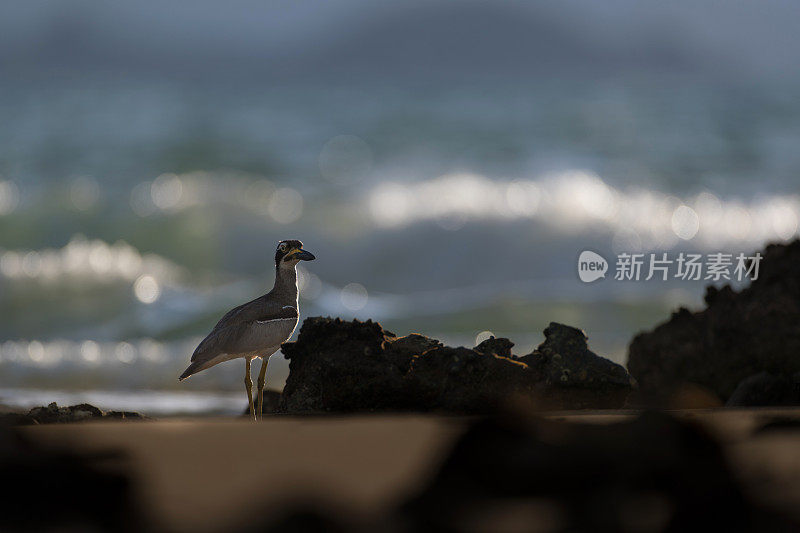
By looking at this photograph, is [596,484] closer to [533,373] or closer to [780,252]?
[533,373]

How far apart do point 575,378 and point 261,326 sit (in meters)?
2.90

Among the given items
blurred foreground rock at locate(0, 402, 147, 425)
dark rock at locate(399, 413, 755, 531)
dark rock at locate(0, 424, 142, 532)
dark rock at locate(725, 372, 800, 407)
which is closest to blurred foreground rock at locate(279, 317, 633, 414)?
blurred foreground rock at locate(0, 402, 147, 425)

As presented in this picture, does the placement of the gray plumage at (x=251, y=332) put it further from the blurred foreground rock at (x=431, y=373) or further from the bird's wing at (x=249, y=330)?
the blurred foreground rock at (x=431, y=373)

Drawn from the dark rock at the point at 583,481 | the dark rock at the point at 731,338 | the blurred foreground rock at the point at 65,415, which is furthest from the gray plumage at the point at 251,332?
the dark rock at the point at 731,338

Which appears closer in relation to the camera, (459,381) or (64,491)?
(64,491)

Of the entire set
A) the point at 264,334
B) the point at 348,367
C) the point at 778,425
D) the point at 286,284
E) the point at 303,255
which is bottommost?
the point at 778,425

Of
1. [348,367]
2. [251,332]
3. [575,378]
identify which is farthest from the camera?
[575,378]

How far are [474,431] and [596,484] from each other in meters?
0.47

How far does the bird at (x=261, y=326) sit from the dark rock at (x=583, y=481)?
4308mm

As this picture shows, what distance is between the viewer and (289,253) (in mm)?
7285

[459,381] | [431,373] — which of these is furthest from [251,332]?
[459,381]

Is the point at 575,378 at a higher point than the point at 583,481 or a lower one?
higher

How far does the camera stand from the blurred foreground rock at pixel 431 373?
6.61m

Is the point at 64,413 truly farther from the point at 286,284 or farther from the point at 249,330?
the point at 286,284
